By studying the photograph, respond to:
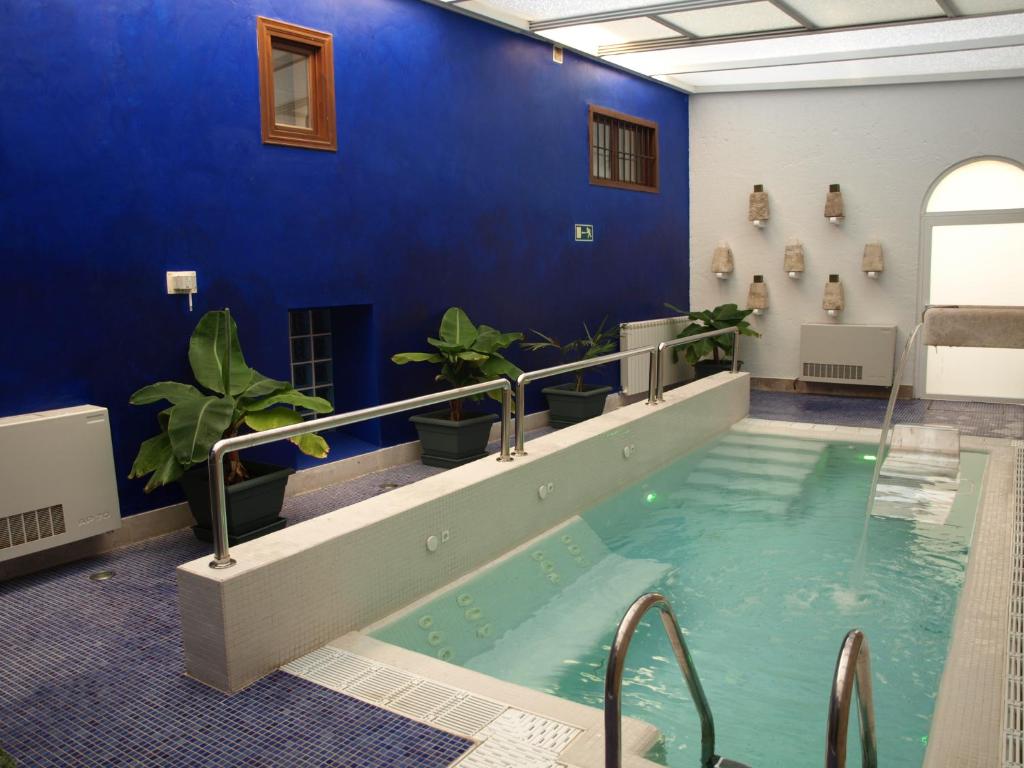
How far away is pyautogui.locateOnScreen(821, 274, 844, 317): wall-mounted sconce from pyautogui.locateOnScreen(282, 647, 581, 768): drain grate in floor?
785 cm

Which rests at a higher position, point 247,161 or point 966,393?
point 247,161

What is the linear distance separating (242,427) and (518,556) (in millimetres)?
1805

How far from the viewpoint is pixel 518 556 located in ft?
15.7

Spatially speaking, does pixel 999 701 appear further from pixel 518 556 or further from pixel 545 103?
pixel 545 103

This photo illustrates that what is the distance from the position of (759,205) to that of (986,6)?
3866 mm

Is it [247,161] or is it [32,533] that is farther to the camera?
[247,161]

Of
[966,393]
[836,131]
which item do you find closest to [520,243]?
[836,131]

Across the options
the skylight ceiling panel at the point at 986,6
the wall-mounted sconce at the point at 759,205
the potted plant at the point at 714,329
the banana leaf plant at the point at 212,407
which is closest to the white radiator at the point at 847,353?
the potted plant at the point at 714,329

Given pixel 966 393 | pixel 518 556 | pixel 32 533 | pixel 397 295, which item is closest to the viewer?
pixel 32 533

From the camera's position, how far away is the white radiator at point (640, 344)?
30.5ft

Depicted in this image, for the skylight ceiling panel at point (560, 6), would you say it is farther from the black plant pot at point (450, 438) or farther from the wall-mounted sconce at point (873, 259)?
the wall-mounted sconce at point (873, 259)

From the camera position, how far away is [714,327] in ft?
32.7

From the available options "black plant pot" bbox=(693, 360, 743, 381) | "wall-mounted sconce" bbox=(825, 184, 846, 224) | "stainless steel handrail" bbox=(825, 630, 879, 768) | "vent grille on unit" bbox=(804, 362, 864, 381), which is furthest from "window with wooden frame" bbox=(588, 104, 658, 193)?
"stainless steel handrail" bbox=(825, 630, 879, 768)

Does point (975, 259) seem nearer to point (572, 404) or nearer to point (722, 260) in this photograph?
point (722, 260)
